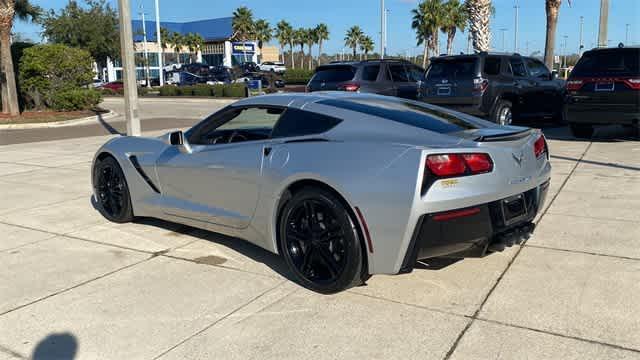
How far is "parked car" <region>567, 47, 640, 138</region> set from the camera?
10.1m

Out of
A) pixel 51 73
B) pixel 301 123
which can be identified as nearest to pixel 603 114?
pixel 301 123

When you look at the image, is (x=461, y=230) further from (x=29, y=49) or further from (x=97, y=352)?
(x=29, y=49)

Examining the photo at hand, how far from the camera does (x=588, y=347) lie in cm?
330

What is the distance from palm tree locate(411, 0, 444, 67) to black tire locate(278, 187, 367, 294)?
58.7 metres

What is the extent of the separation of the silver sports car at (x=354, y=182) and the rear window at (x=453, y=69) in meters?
7.36

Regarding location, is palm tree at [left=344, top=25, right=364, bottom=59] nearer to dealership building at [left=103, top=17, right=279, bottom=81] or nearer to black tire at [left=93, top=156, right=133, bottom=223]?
dealership building at [left=103, top=17, right=279, bottom=81]

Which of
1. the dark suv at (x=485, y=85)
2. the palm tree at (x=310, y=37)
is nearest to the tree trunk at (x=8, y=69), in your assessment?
the dark suv at (x=485, y=85)

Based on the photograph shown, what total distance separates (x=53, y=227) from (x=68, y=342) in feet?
9.58

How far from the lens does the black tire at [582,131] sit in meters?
11.9

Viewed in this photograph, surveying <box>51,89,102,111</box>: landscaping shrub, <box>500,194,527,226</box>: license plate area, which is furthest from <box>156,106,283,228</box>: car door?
<box>51,89,102,111</box>: landscaping shrub

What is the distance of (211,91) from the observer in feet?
120

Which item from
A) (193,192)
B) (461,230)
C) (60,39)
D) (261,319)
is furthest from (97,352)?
(60,39)

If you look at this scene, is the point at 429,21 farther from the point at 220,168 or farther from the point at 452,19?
the point at 220,168

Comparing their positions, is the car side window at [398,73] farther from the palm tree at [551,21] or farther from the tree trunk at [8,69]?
the tree trunk at [8,69]
